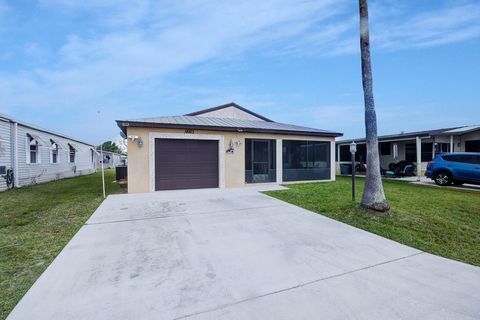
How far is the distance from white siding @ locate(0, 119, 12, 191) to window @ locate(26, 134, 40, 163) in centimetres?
161

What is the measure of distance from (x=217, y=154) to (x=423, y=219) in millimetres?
7947

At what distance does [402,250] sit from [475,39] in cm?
1423

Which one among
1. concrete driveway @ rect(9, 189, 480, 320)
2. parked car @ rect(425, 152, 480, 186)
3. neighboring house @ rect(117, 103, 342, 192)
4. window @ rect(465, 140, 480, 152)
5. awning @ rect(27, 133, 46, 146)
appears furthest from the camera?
window @ rect(465, 140, 480, 152)

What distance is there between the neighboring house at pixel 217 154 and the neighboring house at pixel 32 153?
6738 mm

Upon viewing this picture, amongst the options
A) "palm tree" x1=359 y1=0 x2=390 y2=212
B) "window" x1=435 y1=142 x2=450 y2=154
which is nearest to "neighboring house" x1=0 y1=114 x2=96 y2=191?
"palm tree" x1=359 y1=0 x2=390 y2=212

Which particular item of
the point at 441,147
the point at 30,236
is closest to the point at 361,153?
the point at 441,147

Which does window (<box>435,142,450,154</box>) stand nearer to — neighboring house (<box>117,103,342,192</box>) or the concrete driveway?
neighboring house (<box>117,103,342,192</box>)

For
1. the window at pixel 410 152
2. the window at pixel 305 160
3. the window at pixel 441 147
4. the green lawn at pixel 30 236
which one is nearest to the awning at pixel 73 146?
the green lawn at pixel 30 236

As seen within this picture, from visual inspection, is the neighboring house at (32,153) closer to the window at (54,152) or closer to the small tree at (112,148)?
the window at (54,152)

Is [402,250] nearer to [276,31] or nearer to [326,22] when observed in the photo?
[326,22]

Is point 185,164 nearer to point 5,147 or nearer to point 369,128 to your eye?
point 369,128

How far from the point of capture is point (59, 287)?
276cm

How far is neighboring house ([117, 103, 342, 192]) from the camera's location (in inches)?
384

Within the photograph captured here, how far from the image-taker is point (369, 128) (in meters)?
6.37
